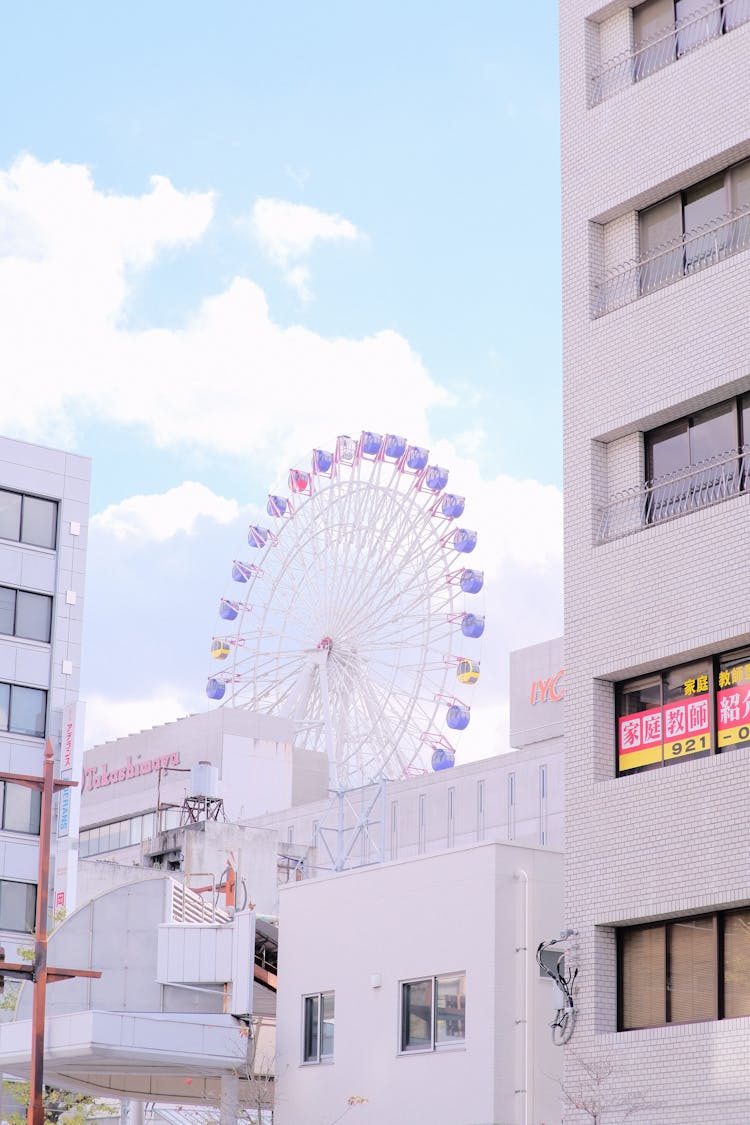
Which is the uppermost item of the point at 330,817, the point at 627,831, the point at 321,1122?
the point at 330,817

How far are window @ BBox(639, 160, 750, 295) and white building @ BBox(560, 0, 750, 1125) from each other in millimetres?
38

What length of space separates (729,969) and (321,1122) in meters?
10.1

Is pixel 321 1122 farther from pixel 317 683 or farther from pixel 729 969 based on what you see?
pixel 317 683

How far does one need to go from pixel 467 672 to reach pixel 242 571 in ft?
37.7

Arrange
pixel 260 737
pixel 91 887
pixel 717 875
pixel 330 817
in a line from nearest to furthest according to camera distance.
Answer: pixel 717 875 < pixel 91 887 < pixel 330 817 < pixel 260 737

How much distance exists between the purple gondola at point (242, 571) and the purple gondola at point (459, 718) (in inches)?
441

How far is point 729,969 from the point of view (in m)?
27.7

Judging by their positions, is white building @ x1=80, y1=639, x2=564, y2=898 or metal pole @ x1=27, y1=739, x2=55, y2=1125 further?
white building @ x1=80, y1=639, x2=564, y2=898

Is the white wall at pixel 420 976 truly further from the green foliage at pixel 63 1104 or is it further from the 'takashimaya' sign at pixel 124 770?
the 'takashimaya' sign at pixel 124 770

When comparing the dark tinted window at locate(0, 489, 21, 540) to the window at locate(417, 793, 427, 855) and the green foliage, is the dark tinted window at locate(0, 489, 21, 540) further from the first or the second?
the window at locate(417, 793, 427, 855)

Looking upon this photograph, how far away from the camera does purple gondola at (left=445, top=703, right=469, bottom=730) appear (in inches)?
3014

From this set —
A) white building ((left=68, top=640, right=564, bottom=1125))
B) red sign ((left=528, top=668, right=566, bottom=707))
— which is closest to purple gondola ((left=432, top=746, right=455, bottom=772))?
red sign ((left=528, top=668, right=566, bottom=707))

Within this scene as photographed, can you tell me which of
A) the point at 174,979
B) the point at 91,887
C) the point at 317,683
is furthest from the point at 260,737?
the point at 174,979

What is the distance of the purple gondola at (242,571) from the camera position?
3221 inches
